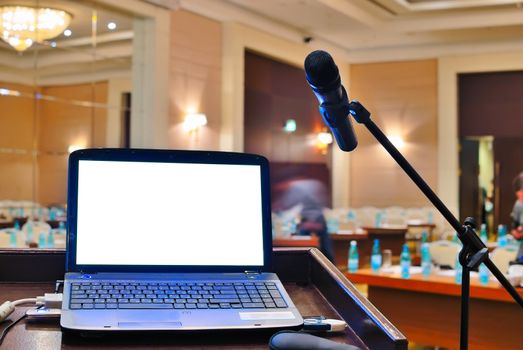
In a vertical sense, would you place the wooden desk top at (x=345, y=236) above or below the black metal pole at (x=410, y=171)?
below

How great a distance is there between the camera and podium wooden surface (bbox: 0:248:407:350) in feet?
3.60

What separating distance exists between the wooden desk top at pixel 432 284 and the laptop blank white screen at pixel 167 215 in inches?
146

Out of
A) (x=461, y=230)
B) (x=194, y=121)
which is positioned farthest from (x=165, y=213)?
(x=194, y=121)

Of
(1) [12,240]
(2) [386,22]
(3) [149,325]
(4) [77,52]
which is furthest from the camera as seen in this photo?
(2) [386,22]

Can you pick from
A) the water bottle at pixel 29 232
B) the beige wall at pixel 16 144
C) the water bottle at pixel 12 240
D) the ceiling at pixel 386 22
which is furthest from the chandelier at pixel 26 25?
the water bottle at pixel 12 240

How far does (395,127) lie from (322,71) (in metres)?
13.2

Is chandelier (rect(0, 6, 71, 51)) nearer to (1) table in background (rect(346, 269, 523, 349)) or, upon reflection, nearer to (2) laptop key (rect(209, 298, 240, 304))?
(1) table in background (rect(346, 269, 523, 349))

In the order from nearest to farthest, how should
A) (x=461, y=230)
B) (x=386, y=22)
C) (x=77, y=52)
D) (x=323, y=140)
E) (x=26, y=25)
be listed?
1. (x=461, y=230)
2. (x=26, y=25)
3. (x=77, y=52)
4. (x=386, y=22)
5. (x=323, y=140)

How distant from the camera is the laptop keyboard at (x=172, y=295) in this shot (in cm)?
120

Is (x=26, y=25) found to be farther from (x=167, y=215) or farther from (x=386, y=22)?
(x=167, y=215)

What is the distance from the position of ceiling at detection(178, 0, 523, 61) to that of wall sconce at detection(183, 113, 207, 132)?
1.54m

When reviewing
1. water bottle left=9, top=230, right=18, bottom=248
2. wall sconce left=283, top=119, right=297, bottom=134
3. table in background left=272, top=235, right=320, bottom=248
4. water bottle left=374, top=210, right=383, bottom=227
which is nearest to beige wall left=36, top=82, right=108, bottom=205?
water bottle left=9, top=230, right=18, bottom=248

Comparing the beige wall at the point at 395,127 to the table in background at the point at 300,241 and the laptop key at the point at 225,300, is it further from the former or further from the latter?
the laptop key at the point at 225,300

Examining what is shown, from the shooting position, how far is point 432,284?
203 inches
